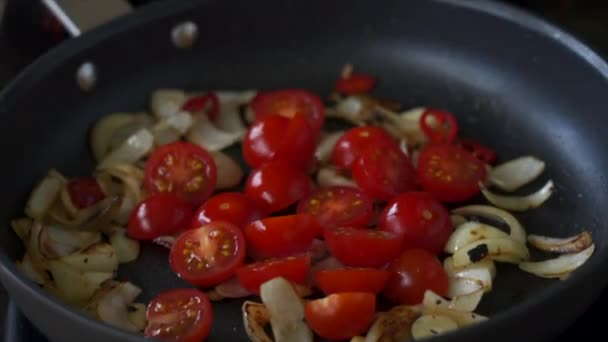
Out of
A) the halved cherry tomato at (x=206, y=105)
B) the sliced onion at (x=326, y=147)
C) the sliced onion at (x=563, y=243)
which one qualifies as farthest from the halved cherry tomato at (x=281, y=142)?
the sliced onion at (x=563, y=243)

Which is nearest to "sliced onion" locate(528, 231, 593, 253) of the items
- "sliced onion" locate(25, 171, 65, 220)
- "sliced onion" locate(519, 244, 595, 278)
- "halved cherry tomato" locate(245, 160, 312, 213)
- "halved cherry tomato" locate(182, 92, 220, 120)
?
"sliced onion" locate(519, 244, 595, 278)

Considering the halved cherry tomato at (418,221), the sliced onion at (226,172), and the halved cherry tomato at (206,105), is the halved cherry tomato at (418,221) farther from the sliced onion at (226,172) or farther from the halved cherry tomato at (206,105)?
the halved cherry tomato at (206,105)

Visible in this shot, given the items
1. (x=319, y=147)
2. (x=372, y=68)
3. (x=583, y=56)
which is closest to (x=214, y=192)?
(x=319, y=147)

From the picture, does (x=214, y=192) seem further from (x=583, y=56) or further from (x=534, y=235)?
(x=583, y=56)

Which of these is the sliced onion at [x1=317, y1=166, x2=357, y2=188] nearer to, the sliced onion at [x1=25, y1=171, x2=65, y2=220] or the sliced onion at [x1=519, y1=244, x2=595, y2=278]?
the sliced onion at [x1=519, y1=244, x2=595, y2=278]

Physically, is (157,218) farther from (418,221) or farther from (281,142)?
(418,221)
